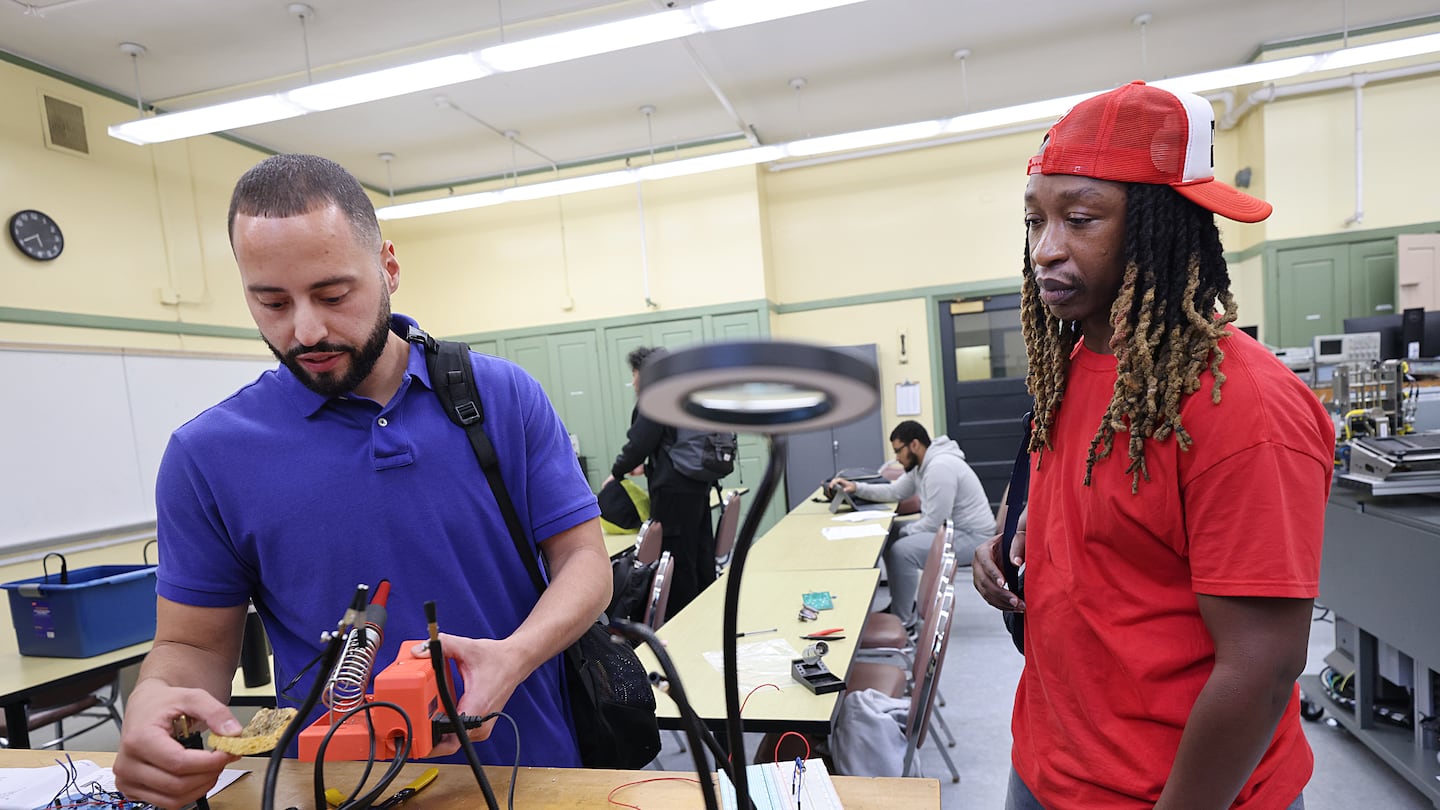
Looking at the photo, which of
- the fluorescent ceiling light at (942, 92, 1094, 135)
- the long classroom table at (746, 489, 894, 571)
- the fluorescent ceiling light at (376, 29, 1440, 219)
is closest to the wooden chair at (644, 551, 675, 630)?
the long classroom table at (746, 489, 894, 571)

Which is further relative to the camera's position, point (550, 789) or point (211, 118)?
point (211, 118)

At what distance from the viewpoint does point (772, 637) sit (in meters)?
2.25

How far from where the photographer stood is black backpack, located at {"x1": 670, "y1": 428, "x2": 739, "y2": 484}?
366 centimetres

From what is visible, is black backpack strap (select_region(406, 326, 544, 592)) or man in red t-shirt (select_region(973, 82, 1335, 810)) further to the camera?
black backpack strap (select_region(406, 326, 544, 592))

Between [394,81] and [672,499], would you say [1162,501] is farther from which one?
[394,81]

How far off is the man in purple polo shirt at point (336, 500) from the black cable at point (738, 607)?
419 millimetres

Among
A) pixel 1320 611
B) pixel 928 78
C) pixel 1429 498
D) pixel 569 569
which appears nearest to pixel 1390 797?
pixel 1429 498

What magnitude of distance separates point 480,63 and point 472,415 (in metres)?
3.32

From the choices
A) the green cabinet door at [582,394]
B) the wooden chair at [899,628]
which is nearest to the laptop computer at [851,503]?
the wooden chair at [899,628]

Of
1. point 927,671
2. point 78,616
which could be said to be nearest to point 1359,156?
point 927,671

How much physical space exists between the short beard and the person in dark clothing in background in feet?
8.96

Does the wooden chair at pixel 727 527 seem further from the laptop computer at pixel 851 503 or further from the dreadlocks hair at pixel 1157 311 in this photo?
the dreadlocks hair at pixel 1157 311

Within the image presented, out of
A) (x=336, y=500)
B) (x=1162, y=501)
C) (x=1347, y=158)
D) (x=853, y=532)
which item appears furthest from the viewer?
(x=1347, y=158)

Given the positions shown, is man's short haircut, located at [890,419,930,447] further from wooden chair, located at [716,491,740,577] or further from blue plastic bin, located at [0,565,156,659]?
blue plastic bin, located at [0,565,156,659]
